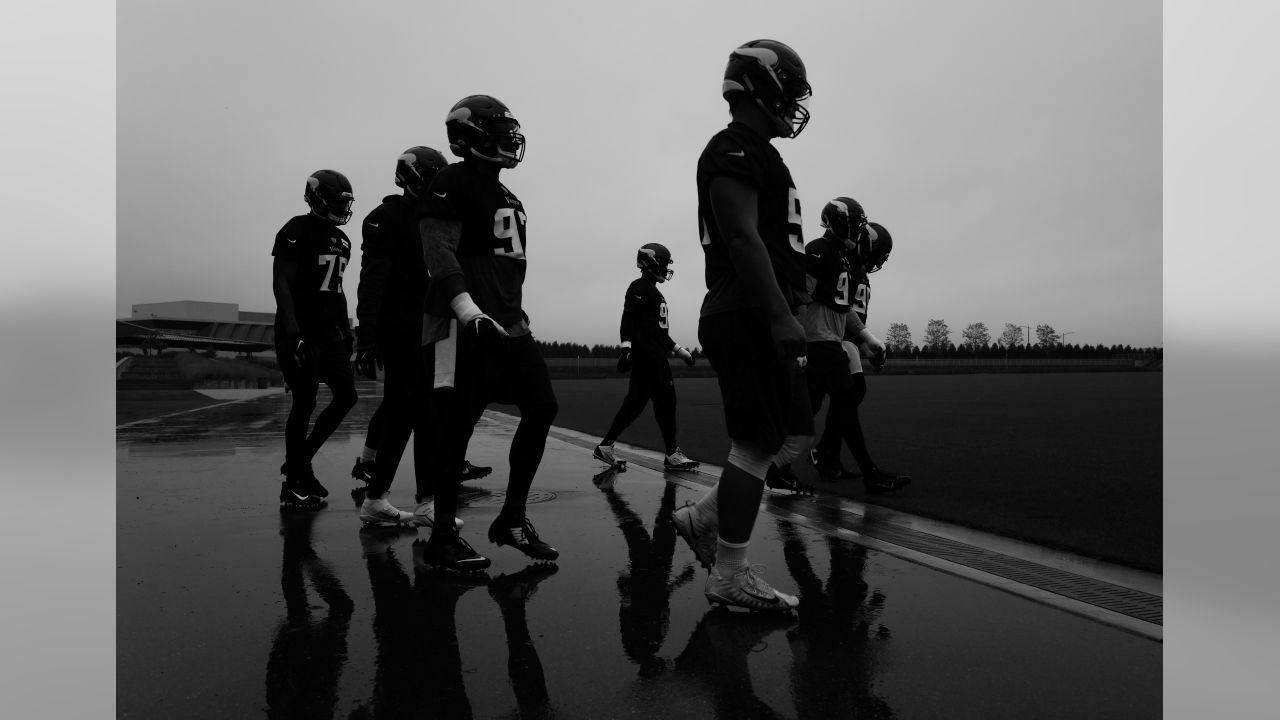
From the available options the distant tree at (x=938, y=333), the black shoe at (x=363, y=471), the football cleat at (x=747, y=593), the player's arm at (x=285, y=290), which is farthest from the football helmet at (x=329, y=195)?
the distant tree at (x=938, y=333)

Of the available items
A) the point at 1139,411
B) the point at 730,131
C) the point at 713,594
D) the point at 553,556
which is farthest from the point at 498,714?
the point at 1139,411

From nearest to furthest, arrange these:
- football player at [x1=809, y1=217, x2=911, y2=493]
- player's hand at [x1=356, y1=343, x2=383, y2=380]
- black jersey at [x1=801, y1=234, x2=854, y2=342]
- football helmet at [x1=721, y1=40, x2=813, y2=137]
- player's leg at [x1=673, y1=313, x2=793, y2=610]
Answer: player's leg at [x1=673, y1=313, x2=793, y2=610] → football helmet at [x1=721, y1=40, x2=813, y2=137] → player's hand at [x1=356, y1=343, x2=383, y2=380] → football player at [x1=809, y1=217, x2=911, y2=493] → black jersey at [x1=801, y1=234, x2=854, y2=342]

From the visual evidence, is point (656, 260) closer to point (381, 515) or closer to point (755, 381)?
point (381, 515)

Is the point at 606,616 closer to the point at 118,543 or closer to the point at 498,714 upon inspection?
the point at 498,714

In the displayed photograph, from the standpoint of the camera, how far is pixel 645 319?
8.34m

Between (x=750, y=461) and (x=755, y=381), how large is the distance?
12.8 inches

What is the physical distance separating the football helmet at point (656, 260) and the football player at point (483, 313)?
406 cm

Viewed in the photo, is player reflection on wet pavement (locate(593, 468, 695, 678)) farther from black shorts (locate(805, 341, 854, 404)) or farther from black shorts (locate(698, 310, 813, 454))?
black shorts (locate(805, 341, 854, 404))

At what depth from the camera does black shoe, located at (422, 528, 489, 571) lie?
12.7 feet

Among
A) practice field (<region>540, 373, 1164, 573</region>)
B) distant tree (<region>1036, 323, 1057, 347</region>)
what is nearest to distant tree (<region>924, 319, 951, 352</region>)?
distant tree (<region>1036, 323, 1057, 347</region>)

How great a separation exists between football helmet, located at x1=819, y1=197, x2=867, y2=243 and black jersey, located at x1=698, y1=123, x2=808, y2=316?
3296 millimetres

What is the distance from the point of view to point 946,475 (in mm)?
7105

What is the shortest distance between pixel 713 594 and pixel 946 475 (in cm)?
448

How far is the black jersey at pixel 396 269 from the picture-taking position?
204 inches
